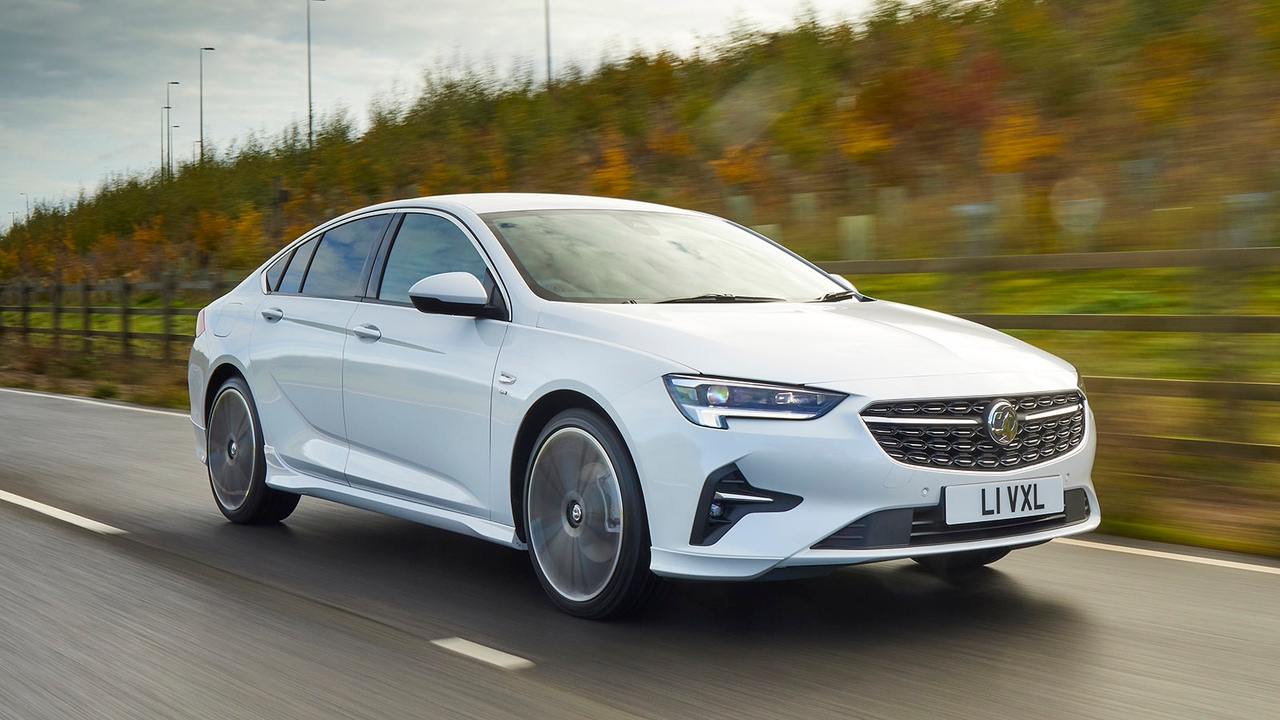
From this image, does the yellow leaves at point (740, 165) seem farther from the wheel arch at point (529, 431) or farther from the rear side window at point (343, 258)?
the wheel arch at point (529, 431)

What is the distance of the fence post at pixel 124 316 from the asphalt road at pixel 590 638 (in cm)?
1448

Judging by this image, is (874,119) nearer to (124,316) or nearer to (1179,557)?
(124,316)

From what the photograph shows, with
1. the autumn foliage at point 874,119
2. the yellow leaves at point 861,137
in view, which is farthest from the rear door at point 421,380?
the yellow leaves at point 861,137

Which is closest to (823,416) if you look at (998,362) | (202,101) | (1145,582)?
(998,362)

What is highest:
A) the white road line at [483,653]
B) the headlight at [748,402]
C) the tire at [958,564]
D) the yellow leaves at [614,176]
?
the yellow leaves at [614,176]

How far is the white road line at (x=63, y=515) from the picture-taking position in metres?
6.52

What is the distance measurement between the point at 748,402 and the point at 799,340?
402 mm

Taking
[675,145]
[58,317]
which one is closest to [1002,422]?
[675,145]

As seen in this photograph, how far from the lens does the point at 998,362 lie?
4.37 m

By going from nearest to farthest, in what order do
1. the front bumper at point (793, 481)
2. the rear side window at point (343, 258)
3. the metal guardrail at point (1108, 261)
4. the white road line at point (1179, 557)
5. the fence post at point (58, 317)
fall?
the front bumper at point (793, 481) < the white road line at point (1179, 557) < the rear side window at point (343, 258) < the metal guardrail at point (1108, 261) < the fence post at point (58, 317)

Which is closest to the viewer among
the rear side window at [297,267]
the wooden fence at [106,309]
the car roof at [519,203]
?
the car roof at [519,203]

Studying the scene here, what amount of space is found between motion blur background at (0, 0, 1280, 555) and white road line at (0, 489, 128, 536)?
16.3 feet

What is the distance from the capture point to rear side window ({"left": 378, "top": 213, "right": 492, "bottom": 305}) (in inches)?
211

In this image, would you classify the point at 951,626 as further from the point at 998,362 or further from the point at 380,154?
the point at 380,154
